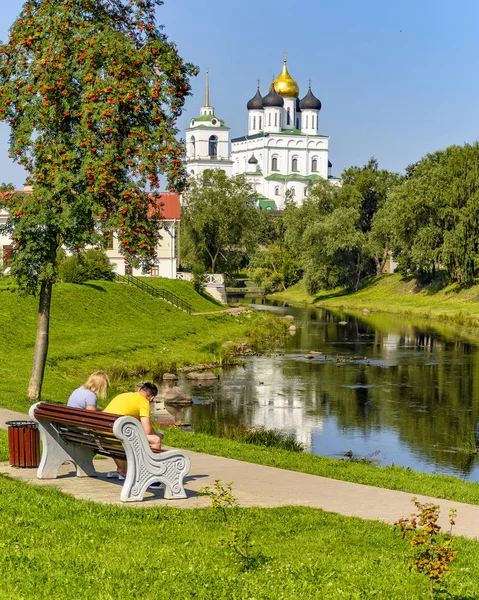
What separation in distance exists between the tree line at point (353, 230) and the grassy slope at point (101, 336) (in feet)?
54.5

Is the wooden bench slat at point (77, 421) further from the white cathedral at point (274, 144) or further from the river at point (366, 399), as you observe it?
the white cathedral at point (274, 144)

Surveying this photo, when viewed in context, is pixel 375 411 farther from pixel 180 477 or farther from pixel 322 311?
pixel 322 311

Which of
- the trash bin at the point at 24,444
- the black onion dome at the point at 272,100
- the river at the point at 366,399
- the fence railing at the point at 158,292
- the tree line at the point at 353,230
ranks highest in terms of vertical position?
the black onion dome at the point at 272,100

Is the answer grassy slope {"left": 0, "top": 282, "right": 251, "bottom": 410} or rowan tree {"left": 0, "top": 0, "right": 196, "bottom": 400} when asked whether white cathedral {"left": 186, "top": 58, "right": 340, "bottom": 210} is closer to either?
grassy slope {"left": 0, "top": 282, "right": 251, "bottom": 410}

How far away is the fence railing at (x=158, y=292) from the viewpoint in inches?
2188

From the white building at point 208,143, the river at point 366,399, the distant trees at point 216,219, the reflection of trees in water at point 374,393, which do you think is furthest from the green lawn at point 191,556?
the white building at point 208,143

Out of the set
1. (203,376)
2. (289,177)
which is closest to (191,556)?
(203,376)

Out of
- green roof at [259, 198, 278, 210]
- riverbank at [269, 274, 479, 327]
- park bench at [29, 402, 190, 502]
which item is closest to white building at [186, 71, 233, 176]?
green roof at [259, 198, 278, 210]

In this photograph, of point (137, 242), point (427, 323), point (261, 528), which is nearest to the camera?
point (261, 528)

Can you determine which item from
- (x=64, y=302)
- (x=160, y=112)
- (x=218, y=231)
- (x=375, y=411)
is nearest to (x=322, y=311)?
(x=218, y=231)

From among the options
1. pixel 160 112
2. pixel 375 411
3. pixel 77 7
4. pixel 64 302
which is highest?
pixel 77 7

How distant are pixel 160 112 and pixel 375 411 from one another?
14.0m

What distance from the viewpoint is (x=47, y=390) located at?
81.8ft

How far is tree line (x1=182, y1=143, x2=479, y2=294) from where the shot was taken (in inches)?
2894
